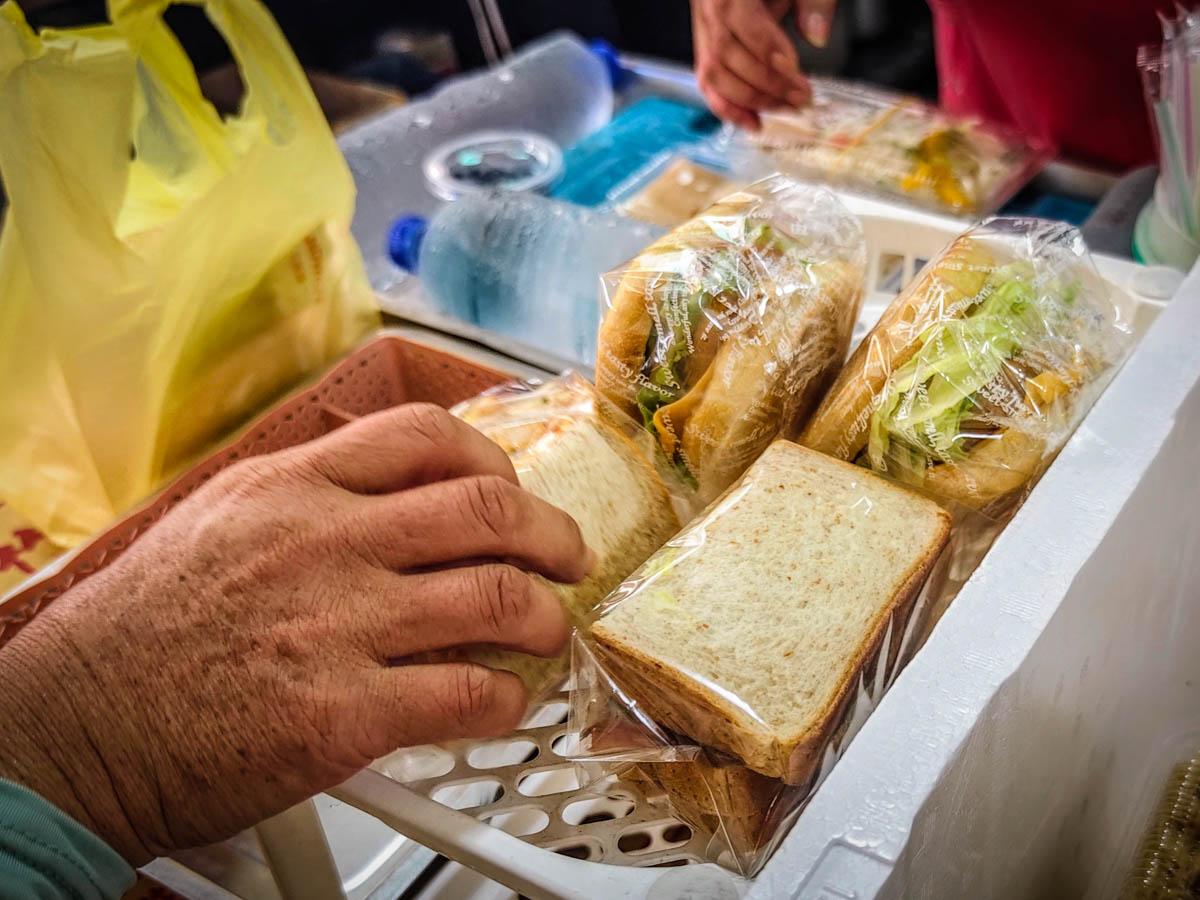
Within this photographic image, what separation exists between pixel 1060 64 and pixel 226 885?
1.71 m

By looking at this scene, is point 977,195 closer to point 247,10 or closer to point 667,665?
point 247,10

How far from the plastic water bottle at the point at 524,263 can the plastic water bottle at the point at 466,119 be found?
0.26m

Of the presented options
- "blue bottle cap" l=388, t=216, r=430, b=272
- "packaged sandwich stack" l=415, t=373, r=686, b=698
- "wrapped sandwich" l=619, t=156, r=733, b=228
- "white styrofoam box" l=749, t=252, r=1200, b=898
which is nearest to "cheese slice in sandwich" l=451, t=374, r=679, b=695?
"packaged sandwich stack" l=415, t=373, r=686, b=698

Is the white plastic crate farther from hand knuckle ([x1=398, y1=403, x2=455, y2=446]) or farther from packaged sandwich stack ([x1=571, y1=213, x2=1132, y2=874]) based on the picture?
hand knuckle ([x1=398, y1=403, x2=455, y2=446])

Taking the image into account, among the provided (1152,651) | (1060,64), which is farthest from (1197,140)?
(1060,64)

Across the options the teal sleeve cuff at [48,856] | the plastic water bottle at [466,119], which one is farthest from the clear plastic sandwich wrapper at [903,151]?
the teal sleeve cuff at [48,856]

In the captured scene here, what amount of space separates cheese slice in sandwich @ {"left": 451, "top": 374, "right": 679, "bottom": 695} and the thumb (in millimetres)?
921

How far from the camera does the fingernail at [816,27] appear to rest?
56.1 inches

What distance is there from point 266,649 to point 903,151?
145 cm

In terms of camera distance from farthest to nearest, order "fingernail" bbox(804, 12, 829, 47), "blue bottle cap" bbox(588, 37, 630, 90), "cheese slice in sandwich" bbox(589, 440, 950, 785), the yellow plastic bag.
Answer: "blue bottle cap" bbox(588, 37, 630, 90) → "fingernail" bbox(804, 12, 829, 47) → the yellow plastic bag → "cheese slice in sandwich" bbox(589, 440, 950, 785)

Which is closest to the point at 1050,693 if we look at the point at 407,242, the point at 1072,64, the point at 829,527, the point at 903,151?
the point at 829,527

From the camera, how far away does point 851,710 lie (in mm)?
597

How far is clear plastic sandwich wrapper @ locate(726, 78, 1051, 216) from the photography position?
1.56 metres

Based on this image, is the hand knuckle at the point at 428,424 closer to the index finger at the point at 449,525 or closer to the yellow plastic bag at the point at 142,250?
the index finger at the point at 449,525
